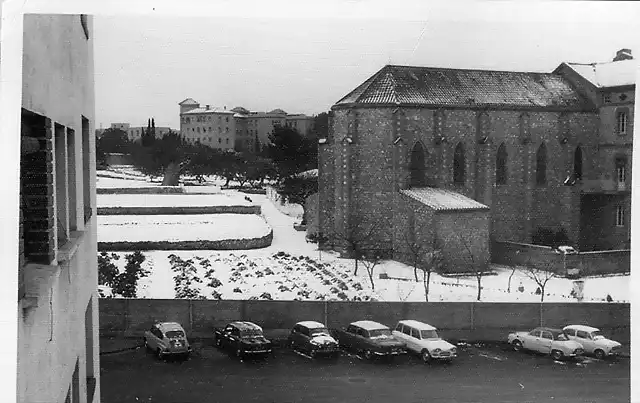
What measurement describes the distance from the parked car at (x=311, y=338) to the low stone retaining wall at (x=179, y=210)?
554 millimetres

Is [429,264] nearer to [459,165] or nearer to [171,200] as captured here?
[459,165]

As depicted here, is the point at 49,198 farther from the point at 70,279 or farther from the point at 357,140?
the point at 357,140

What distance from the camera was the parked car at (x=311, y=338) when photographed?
2.71 metres

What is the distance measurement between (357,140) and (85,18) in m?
1.37

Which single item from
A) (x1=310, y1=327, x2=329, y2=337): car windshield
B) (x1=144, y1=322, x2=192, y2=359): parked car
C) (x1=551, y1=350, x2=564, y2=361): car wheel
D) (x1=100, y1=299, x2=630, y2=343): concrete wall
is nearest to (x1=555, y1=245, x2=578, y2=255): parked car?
(x1=100, y1=299, x2=630, y2=343): concrete wall

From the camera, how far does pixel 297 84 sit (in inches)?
101

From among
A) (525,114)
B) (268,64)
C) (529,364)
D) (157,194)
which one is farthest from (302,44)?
(529,364)

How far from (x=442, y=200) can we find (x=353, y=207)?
0.47m

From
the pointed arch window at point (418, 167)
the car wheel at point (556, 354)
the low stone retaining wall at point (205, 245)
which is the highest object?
the pointed arch window at point (418, 167)

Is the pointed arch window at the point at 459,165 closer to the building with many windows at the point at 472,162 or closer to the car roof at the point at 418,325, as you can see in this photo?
the building with many windows at the point at 472,162

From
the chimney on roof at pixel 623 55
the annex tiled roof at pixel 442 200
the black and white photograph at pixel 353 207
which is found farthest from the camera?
the annex tiled roof at pixel 442 200

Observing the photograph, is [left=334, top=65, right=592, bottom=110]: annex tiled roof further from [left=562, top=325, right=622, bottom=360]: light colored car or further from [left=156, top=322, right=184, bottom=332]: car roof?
[left=156, top=322, right=184, bottom=332]: car roof

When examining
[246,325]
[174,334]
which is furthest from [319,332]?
[174,334]

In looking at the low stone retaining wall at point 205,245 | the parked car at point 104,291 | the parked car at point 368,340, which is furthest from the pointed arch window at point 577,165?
the parked car at point 104,291
